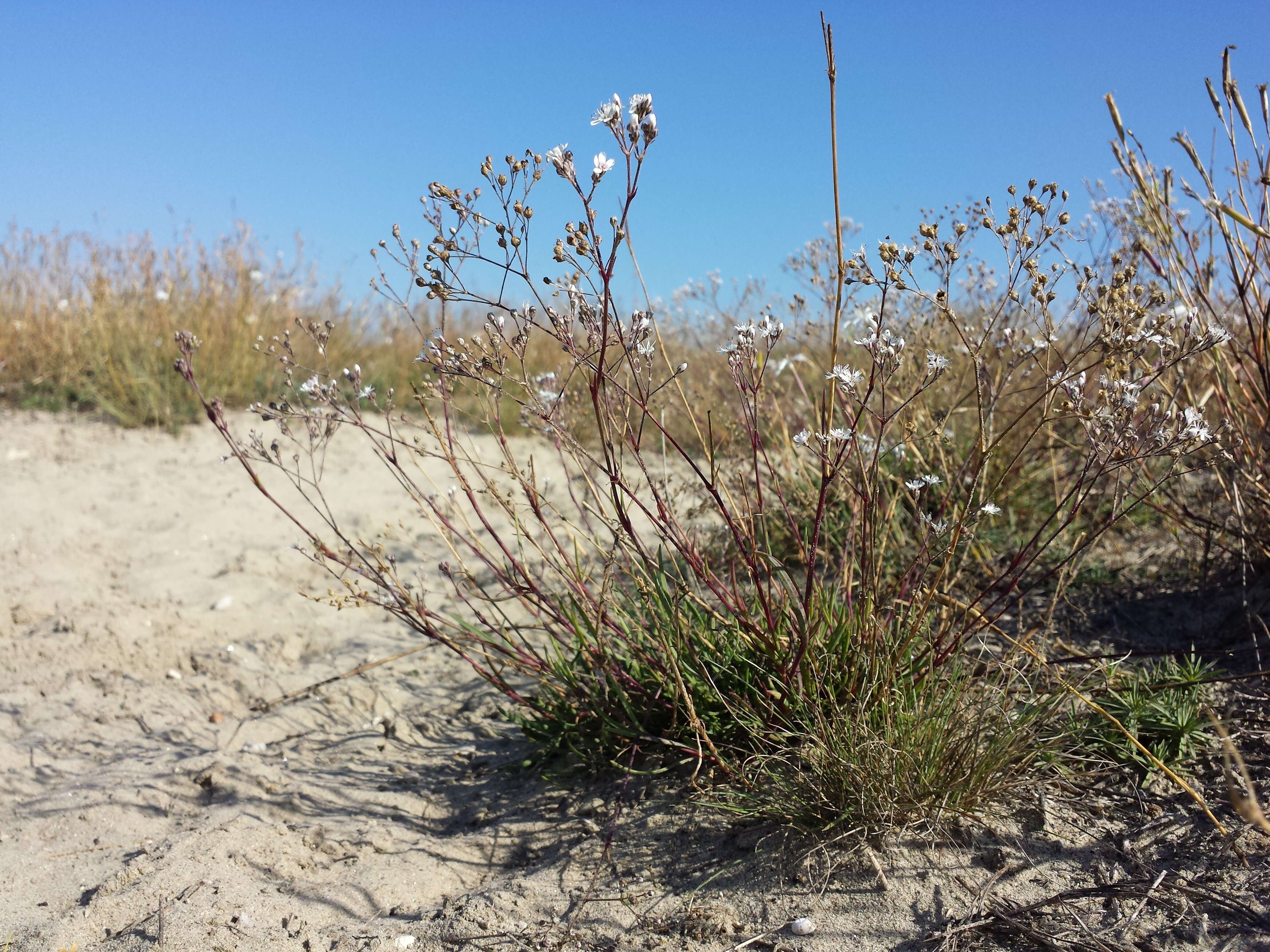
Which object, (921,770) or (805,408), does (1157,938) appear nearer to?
(921,770)

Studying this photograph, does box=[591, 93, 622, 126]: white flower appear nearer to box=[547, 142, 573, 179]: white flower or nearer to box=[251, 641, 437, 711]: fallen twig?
box=[547, 142, 573, 179]: white flower

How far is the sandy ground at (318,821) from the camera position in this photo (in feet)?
6.89

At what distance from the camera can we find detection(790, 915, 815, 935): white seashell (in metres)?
2.00

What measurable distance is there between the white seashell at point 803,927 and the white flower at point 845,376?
1.26 m

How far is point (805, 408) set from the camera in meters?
4.36

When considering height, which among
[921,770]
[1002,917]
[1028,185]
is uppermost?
[1028,185]

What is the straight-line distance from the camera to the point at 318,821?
2.74 meters

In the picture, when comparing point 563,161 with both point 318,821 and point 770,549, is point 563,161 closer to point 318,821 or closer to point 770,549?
point 770,549

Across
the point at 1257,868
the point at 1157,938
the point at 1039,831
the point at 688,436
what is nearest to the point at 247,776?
the point at 1039,831

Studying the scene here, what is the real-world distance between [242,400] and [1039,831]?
22.0ft

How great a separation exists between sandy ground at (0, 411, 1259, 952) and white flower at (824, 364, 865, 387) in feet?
3.94

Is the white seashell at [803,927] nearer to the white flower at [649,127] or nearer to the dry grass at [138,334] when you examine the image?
the white flower at [649,127]

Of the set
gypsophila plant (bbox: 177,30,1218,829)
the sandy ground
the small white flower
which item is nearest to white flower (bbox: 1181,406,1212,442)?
gypsophila plant (bbox: 177,30,1218,829)

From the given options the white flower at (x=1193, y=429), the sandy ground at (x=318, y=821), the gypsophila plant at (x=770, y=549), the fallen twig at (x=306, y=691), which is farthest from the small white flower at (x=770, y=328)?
the fallen twig at (x=306, y=691)
